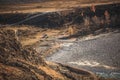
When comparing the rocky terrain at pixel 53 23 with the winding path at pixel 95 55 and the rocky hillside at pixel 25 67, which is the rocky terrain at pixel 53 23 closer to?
the rocky hillside at pixel 25 67

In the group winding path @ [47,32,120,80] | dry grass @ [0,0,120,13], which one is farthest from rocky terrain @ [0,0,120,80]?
winding path @ [47,32,120,80]

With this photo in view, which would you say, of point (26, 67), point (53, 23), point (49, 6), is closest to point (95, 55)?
point (26, 67)

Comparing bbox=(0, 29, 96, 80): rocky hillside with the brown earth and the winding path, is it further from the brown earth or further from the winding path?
the winding path

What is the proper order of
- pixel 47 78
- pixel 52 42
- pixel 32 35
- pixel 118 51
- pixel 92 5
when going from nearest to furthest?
pixel 47 78 → pixel 118 51 → pixel 52 42 → pixel 32 35 → pixel 92 5

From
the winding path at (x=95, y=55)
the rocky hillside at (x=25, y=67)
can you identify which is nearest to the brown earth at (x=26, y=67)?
the rocky hillside at (x=25, y=67)

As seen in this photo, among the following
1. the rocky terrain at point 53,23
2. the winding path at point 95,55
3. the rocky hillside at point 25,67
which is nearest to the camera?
the rocky hillside at point 25,67

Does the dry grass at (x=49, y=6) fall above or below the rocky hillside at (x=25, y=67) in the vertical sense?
above

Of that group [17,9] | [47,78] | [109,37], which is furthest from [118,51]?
[17,9]

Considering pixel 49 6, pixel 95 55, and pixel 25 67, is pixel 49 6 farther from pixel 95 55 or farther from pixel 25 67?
pixel 25 67

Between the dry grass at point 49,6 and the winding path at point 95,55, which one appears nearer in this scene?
the winding path at point 95,55

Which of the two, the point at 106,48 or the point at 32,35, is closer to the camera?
the point at 106,48

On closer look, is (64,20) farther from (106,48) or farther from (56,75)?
(56,75)
